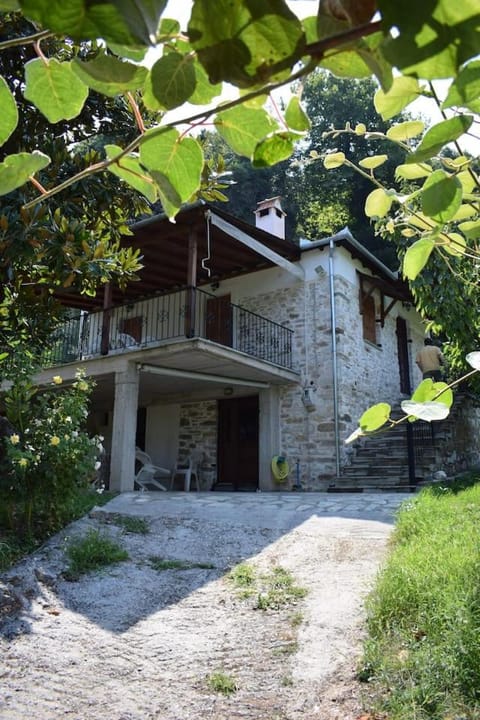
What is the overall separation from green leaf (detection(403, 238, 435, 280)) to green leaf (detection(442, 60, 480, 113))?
0.34 meters

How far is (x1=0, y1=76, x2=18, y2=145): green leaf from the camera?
0.48 metres

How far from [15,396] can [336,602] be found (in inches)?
135

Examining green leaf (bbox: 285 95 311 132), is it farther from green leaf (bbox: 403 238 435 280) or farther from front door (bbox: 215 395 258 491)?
front door (bbox: 215 395 258 491)

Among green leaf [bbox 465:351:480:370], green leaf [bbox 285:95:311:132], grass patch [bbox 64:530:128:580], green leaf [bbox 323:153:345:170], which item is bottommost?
grass patch [bbox 64:530:128:580]

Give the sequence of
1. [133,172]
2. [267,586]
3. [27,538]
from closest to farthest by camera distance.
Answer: [133,172]
[267,586]
[27,538]

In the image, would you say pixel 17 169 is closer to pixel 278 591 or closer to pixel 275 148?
pixel 275 148

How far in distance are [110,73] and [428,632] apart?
286 cm

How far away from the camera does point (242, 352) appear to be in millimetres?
9930

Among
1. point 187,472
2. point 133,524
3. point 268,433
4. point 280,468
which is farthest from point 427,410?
point 187,472

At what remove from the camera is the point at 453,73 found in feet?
1.12

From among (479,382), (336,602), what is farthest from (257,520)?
(479,382)

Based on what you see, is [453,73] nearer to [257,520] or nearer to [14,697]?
[14,697]

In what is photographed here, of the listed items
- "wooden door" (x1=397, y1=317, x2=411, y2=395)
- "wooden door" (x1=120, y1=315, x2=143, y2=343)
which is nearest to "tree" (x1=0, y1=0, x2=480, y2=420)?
"wooden door" (x1=120, y1=315, x2=143, y2=343)

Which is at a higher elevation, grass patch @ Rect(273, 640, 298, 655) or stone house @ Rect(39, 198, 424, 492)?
stone house @ Rect(39, 198, 424, 492)
